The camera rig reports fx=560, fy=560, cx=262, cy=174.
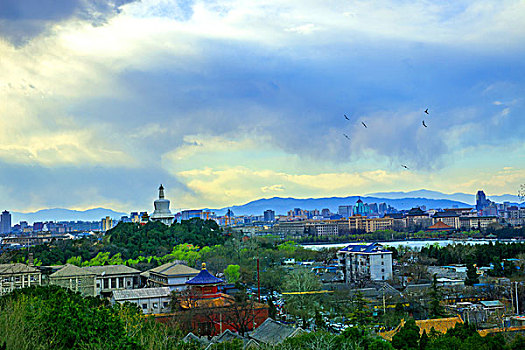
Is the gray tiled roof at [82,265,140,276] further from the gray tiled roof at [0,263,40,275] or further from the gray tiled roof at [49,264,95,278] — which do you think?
the gray tiled roof at [0,263,40,275]

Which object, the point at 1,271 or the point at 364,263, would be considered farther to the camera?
the point at 364,263

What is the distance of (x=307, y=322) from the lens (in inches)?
925

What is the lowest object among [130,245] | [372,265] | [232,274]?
[232,274]

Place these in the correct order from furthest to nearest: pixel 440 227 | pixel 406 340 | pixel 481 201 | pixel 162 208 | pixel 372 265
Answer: pixel 481 201
pixel 440 227
pixel 162 208
pixel 372 265
pixel 406 340

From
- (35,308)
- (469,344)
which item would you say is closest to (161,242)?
(35,308)

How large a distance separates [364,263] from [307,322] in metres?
12.7

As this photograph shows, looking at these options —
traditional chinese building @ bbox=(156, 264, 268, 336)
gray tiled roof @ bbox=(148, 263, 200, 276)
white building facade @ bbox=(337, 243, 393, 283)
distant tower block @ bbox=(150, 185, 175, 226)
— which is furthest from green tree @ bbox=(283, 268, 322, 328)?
distant tower block @ bbox=(150, 185, 175, 226)

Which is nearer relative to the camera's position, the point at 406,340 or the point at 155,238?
the point at 406,340

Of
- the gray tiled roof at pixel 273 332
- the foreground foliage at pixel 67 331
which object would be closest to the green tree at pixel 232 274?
the gray tiled roof at pixel 273 332

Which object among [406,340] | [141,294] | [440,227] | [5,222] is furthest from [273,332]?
[5,222]

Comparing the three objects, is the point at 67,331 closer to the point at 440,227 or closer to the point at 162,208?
the point at 162,208

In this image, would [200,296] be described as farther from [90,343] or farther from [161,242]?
[161,242]

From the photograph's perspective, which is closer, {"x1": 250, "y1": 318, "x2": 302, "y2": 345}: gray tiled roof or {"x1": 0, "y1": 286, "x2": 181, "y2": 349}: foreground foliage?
{"x1": 0, "y1": 286, "x2": 181, "y2": 349}: foreground foliage

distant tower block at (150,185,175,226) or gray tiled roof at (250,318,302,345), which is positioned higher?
distant tower block at (150,185,175,226)
